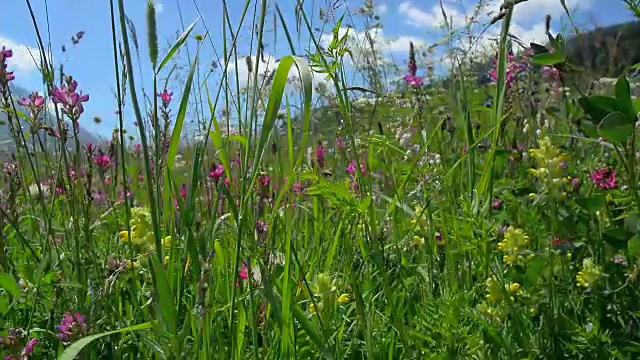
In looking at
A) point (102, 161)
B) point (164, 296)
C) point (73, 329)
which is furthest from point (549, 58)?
point (102, 161)

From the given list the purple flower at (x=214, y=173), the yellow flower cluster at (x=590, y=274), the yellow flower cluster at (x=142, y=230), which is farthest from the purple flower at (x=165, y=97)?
the yellow flower cluster at (x=590, y=274)

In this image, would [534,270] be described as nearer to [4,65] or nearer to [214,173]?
[214,173]

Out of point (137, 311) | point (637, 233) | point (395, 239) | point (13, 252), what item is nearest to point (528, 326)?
point (637, 233)

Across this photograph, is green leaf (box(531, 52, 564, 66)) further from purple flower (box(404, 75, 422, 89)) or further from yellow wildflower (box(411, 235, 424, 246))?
purple flower (box(404, 75, 422, 89))

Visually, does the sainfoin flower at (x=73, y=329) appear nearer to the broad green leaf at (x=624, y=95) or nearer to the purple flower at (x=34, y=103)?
the purple flower at (x=34, y=103)

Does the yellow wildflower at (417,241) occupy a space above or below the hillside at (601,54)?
below

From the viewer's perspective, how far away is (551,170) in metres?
1.28

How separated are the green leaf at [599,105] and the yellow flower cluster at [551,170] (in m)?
0.25

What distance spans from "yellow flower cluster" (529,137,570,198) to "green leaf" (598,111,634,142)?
0.31 m

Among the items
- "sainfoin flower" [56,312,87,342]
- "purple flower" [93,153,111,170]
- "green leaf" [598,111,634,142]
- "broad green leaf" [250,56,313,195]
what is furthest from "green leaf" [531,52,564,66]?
"purple flower" [93,153,111,170]

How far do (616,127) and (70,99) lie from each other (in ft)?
3.28

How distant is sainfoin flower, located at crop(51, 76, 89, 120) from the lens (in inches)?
50.8

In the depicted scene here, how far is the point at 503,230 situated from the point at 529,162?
0.65 m

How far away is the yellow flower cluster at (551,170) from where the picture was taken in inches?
50.0
